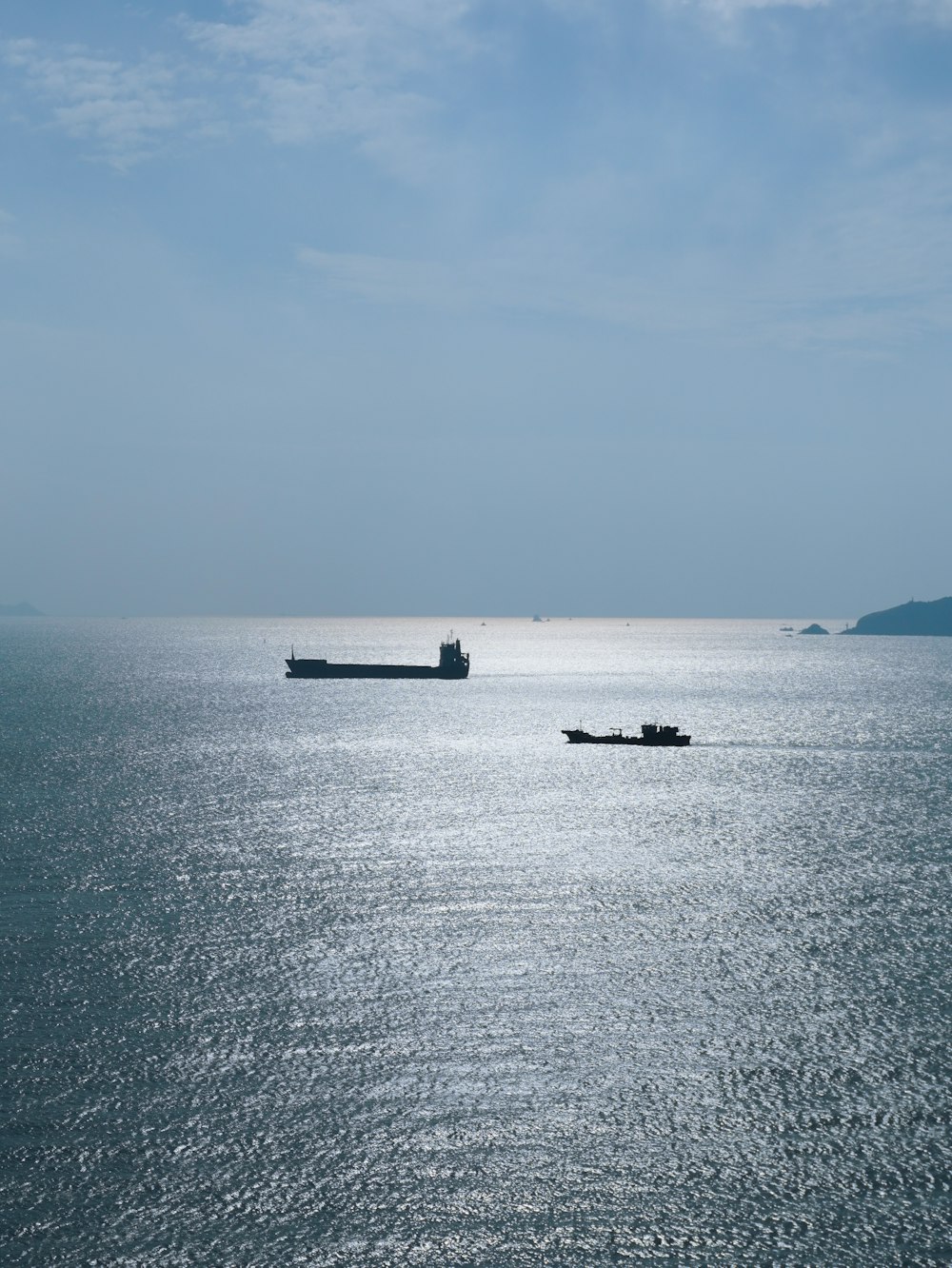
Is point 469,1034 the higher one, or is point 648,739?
point 648,739

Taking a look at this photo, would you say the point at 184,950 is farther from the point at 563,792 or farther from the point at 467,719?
the point at 467,719

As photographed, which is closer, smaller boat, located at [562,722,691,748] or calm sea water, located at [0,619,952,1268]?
calm sea water, located at [0,619,952,1268]

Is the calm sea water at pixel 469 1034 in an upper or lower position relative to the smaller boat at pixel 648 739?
lower

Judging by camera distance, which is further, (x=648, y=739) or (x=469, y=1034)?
(x=648, y=739)

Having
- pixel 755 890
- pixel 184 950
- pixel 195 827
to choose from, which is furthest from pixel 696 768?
pixel 184 950

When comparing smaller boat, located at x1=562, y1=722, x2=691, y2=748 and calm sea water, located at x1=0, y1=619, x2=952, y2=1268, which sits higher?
smaller boat, located at x1=562, y1=722, x2=691, y2=748

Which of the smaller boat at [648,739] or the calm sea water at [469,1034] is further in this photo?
the smaller boat at [648,739]
